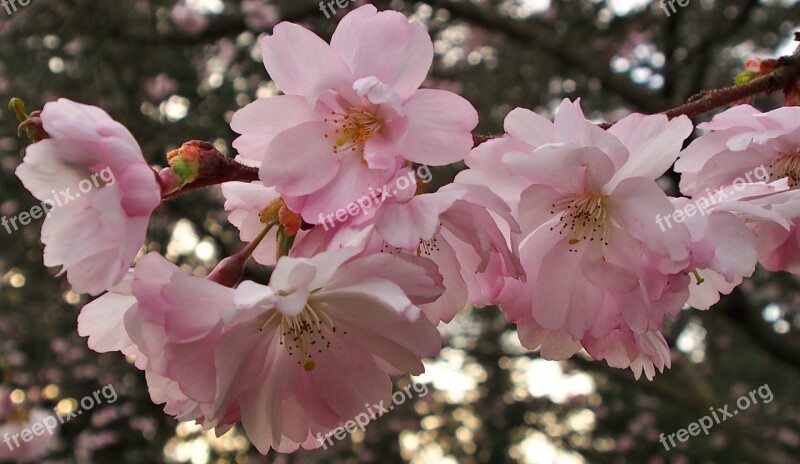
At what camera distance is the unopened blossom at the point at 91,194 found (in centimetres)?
73

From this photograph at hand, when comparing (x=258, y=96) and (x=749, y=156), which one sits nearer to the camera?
(x=749, y=156)

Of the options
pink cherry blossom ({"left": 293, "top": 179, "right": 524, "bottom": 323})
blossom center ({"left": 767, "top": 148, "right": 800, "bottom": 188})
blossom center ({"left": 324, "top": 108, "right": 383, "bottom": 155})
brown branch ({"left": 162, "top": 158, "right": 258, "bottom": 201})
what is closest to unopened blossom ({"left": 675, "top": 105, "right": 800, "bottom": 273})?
blossom center ({"left": 767, "top": 148, "right": 800, "bottom": 188})

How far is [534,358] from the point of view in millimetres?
4211

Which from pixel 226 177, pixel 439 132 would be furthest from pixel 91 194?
pixel 439 132

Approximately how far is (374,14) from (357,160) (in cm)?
18

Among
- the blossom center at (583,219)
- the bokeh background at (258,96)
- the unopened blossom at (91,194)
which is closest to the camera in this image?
the unopened blossom at (91,194)

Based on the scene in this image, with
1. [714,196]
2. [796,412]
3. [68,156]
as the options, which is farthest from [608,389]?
[68,156]

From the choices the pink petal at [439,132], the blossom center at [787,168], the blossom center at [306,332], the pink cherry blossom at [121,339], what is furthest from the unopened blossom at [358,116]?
the blossom center at [787,168]

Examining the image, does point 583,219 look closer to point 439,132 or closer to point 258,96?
point 439,132

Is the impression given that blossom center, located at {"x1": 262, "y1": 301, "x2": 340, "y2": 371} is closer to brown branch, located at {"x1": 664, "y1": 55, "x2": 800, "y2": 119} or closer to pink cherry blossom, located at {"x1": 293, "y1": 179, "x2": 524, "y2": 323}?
pink cherry blossom, located at {"x1": 293, "y1": 179, "x2": 524, "y2": 323}

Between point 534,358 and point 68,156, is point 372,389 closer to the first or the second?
point 68,156

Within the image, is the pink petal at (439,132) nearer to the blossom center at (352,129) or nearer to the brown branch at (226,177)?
the blossom center at (352,129)

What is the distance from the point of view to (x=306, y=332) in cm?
91

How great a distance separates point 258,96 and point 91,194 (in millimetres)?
3210
